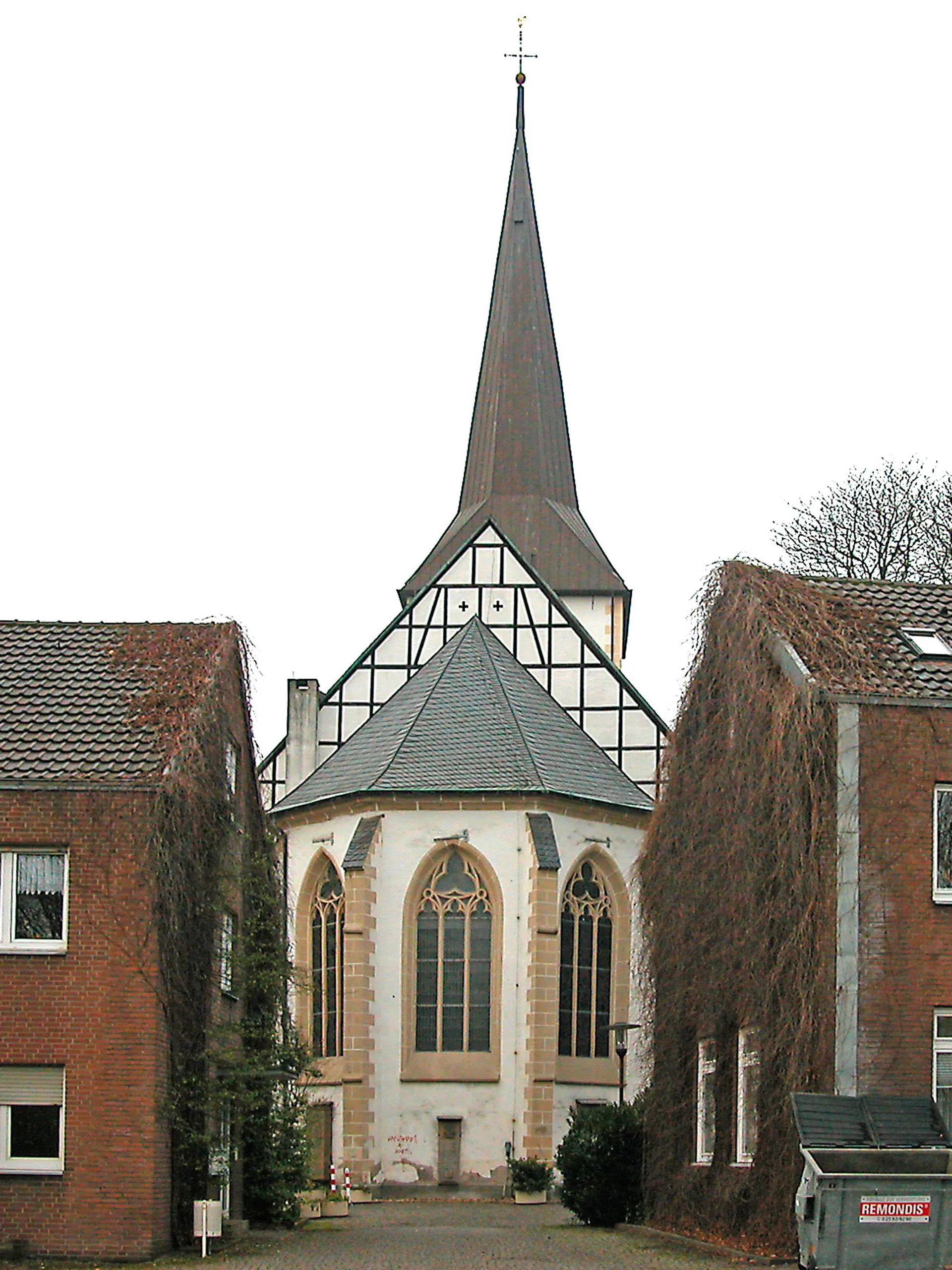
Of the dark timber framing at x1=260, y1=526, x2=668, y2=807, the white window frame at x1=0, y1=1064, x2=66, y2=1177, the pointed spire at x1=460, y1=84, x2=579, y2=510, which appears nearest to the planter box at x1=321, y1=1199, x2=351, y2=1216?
the white window frame at x1=0, y1=1064, x2=66, y2=1177

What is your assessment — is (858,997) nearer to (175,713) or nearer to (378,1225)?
(175,713)

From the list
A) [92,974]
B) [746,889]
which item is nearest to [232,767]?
[92,974]

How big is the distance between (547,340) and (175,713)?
3865 cm

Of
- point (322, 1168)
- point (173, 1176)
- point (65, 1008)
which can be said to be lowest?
point (322, 1168)

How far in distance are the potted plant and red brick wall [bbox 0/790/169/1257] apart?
600 inches

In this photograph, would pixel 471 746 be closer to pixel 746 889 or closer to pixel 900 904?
pixel 746 889

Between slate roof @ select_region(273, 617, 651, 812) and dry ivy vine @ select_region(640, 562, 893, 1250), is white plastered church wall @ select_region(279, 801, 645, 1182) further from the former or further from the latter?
dry ivy vine @ select_region(640, 562, 893, 1250)

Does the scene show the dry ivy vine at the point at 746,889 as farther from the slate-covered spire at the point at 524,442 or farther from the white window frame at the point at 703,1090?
the slate-covered spire at the point at 524,442

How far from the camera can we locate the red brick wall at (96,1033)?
70.8 feet

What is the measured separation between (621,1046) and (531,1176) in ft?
9.70

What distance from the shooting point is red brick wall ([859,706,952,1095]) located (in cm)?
2077

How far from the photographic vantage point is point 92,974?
22.3 m

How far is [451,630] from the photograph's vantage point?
48.4m

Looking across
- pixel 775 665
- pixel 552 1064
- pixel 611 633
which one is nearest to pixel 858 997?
pixel 775 665
